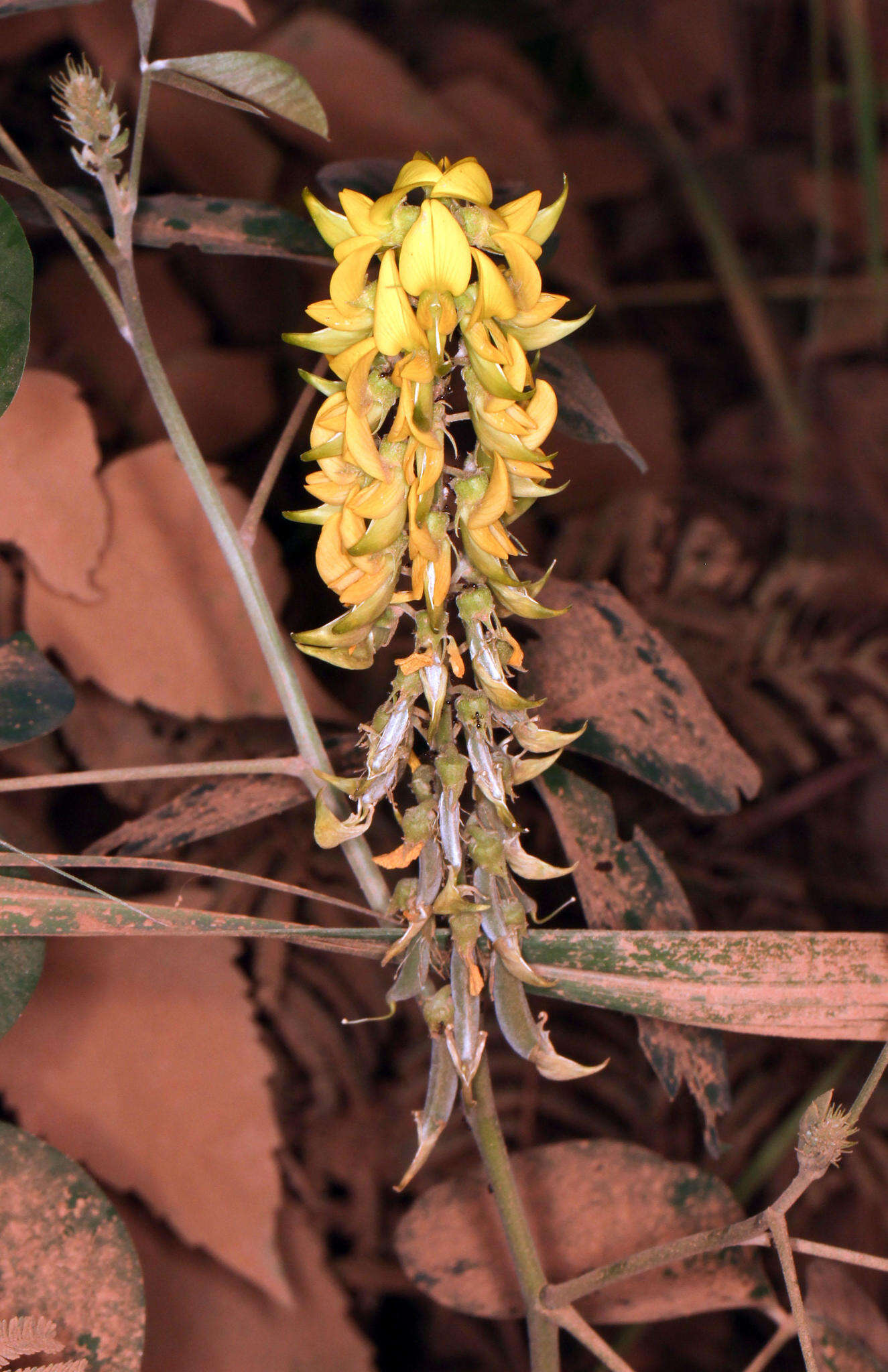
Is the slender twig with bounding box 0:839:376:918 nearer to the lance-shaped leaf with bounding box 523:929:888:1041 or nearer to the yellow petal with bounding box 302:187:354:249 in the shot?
the lance-shaped leaf with bounding box 523:929:888:1041

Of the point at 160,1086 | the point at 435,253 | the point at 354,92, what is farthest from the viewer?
the point at 354,92

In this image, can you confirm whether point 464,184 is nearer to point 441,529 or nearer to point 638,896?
point 441,529

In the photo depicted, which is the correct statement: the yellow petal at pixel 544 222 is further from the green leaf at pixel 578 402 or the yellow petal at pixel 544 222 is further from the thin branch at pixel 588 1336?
the thin branch at pixel 588 1336

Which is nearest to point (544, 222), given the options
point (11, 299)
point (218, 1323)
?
point (11, 299)

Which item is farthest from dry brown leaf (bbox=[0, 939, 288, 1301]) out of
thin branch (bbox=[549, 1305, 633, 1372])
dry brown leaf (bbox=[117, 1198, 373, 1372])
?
thin branch (bbox=[549, 1305, 633, 1372])

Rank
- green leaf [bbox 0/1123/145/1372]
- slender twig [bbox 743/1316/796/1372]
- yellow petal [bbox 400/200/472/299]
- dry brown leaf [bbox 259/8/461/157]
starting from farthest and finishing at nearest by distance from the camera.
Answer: dry brown leaf [bbox 259/8/461/157]
slender twig [bbox 743/1316/796/1372]
green leaf [bbox 0/1123/145/1372]
yellow petal [bbox 400/200/472/299]

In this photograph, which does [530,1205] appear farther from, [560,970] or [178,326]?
[178,326]

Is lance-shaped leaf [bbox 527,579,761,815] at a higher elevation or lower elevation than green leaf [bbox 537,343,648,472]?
lower
